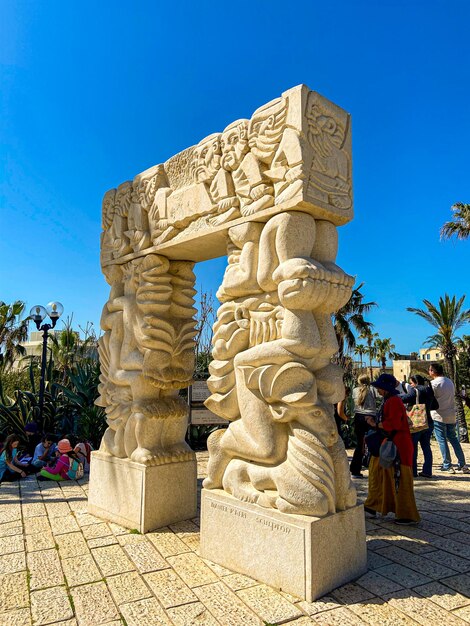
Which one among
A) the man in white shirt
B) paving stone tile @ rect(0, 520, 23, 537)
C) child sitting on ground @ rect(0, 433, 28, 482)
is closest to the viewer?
paving stone tile @ rect(0, 520, 23, 537)

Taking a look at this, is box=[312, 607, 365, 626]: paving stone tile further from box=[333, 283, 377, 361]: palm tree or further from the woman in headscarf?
box=[333, 283, 377, 361]: palm tree

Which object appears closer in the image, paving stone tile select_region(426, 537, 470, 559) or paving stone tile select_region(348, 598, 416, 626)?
paving stone tile select_region(348, 598, 416, 626)

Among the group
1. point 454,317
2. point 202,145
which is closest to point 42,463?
point 202,145

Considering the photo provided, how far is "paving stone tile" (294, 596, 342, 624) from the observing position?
2.63m

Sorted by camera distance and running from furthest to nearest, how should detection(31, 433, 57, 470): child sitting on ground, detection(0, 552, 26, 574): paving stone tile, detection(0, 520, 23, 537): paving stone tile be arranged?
detection(31, 433, 57, 470): child sitting on ground, detection(0, 520, 23, 537): paving stone tile, detection(0, 552, 26, 574): paving stone tile

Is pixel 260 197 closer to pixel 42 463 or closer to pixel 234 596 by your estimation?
pixel 234 596

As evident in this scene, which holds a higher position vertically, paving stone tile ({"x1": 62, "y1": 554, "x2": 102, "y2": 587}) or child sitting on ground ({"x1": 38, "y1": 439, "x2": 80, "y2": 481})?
child sitting on ground ({"x1": 38, "y1": 439, "x2": 80, "y2": 481})

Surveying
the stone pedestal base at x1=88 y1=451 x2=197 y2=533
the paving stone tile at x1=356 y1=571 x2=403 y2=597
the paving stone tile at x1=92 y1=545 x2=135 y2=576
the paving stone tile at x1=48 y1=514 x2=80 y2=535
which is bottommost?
the paving stone tile at x1=356 y1=571 x2=403 y2=597

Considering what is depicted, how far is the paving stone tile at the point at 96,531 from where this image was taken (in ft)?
12.9

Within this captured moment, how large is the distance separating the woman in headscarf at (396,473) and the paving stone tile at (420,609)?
4.51 feet

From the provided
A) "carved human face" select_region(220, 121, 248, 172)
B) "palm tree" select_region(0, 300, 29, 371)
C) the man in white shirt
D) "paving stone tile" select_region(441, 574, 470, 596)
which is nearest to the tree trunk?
the man in white shirt

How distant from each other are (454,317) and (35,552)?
13021mm

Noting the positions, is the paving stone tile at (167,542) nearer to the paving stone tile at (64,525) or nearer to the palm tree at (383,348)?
the paving stone tile at (64,525)

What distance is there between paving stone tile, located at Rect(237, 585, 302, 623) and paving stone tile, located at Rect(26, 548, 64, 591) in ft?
4.22
